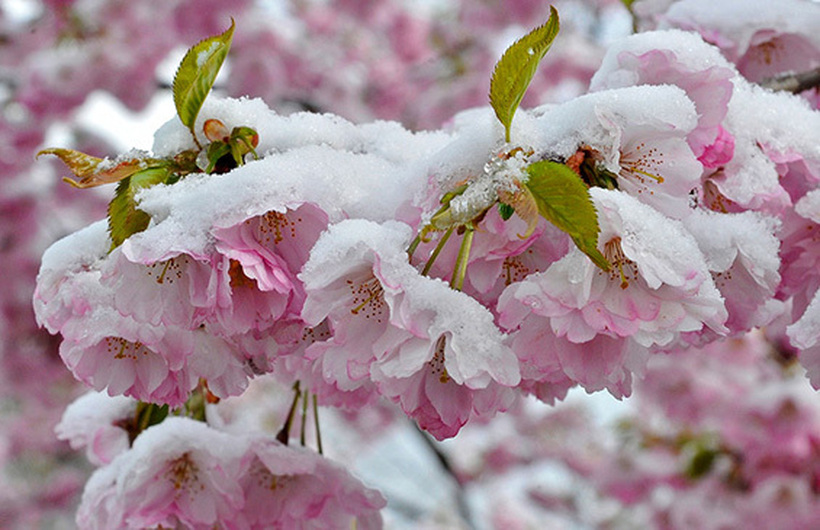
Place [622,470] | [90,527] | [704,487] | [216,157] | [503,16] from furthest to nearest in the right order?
1. [503,16]
2. [622,470]
3. [704,487]
4. [90,527]
5. [216,157]

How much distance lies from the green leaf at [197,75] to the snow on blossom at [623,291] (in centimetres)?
31

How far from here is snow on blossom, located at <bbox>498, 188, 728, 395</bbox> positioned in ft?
2.12

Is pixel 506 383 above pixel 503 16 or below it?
above

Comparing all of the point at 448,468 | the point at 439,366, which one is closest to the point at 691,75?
the point at 439,366

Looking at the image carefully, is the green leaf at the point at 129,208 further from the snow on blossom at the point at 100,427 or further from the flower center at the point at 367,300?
the snow on blossom at the point at 100,427

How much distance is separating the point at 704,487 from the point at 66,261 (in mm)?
2464

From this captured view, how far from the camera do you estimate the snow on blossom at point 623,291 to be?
2.12ft

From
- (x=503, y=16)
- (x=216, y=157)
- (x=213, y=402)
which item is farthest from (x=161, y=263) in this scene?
(x=503, y=16)

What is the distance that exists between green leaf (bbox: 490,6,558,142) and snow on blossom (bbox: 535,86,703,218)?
Answer: 53 millimetres

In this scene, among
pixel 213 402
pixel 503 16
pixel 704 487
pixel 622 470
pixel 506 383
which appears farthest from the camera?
pixel 503 16

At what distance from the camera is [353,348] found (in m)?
0.71

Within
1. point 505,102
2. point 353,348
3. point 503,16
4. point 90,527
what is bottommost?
point 503,16

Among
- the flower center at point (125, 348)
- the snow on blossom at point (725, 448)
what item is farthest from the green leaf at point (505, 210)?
the snow on blossom at point (725, 448)

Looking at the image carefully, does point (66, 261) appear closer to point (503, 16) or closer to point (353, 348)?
point (353, 348)
